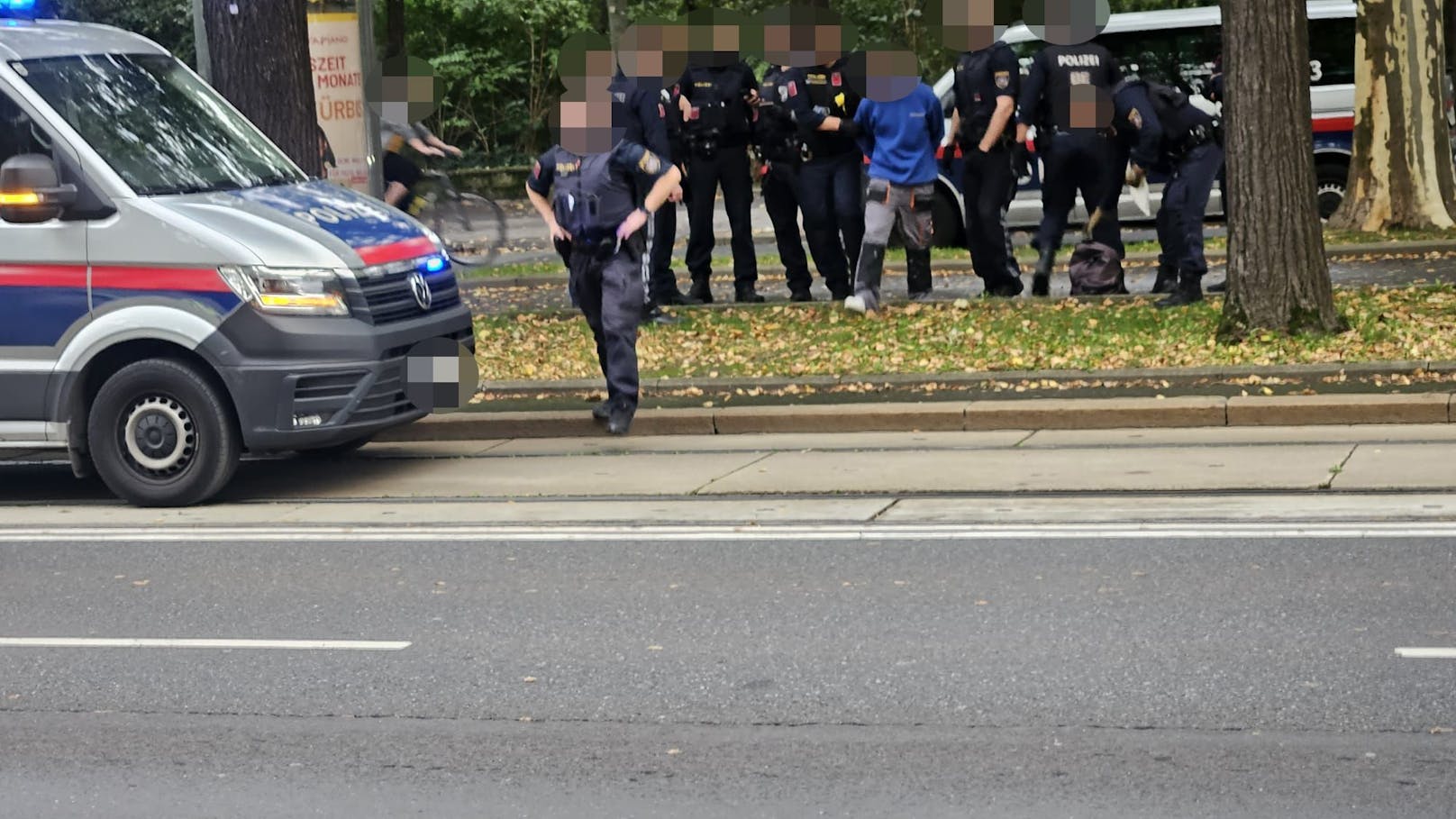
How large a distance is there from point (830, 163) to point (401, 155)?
3073 millimetres

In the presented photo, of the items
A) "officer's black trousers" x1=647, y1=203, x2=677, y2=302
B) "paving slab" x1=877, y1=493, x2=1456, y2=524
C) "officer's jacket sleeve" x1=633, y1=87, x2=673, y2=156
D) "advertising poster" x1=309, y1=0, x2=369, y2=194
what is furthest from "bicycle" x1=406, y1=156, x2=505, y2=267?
"paving slab" x1=877, y1=493, x2=1456, y2=524

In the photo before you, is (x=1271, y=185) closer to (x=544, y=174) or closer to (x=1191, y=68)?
(x=544, y=174)

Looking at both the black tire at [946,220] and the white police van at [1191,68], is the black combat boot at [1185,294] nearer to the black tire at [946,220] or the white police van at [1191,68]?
the white police van at [1191,68]

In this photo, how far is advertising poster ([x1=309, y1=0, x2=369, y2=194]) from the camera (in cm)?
1446

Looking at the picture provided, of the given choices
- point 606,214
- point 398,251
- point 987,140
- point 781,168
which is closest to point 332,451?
point 398,251

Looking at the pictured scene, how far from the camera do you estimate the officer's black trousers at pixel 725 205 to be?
14680mm

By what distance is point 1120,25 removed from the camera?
19344mm

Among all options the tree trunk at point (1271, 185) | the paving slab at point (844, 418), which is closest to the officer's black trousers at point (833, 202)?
the tree trunk at point (1271, 185)

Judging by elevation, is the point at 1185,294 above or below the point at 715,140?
below

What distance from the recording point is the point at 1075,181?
46.0ft

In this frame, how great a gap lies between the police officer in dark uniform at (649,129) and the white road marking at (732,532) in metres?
2.84

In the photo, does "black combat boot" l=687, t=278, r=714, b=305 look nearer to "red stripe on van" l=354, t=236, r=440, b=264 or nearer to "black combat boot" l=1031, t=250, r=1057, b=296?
"black combat boot" l=1031, t=250, r=1057, b=296

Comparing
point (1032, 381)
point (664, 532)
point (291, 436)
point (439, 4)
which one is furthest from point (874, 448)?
point (439, 4)

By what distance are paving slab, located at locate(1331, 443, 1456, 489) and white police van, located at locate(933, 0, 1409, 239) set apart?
30.2ft
